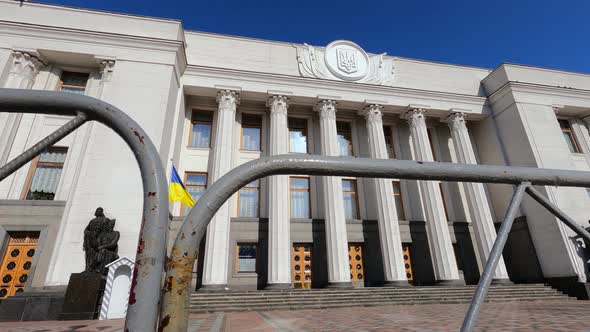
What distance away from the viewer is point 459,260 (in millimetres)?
15883

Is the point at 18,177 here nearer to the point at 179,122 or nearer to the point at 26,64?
the point at 26,64

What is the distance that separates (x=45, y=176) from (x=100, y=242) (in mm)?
4655

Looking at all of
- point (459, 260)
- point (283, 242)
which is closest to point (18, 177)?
point (283, 242)

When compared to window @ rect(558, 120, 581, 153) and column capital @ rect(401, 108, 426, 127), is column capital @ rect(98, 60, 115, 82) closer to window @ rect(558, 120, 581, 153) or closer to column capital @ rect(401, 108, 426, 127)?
column capital @ rect(401, 108, 426, 127)

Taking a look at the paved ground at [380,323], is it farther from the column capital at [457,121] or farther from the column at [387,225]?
the column capital at [457,121]

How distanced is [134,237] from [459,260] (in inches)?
624

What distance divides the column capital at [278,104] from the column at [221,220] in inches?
75.7

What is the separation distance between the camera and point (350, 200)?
1614cm

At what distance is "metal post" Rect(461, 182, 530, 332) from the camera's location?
37.4 inches

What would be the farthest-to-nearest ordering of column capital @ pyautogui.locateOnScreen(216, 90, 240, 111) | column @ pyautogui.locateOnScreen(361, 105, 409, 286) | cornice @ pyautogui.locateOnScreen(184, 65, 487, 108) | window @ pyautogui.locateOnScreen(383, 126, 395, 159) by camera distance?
window @ pyautogui.locateOnScreen(383, 126, 395, 159) → cornice @ pyautogui.locateOnScreen(184, 65, 487, 108) → column capital @ pyautogui.locateOnScreen(216, 90, 240, 111) → column @ pyautogui.locateOnScreen(361, 105, 409, 286)

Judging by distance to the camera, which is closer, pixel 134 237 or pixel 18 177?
pixel 134 237

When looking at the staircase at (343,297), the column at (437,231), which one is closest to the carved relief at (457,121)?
the column at (437,231)

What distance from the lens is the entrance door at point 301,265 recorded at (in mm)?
13820

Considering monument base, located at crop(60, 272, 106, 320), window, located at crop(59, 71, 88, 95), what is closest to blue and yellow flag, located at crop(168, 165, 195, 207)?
monument base, located at crop(60, 272, 106, 320)
